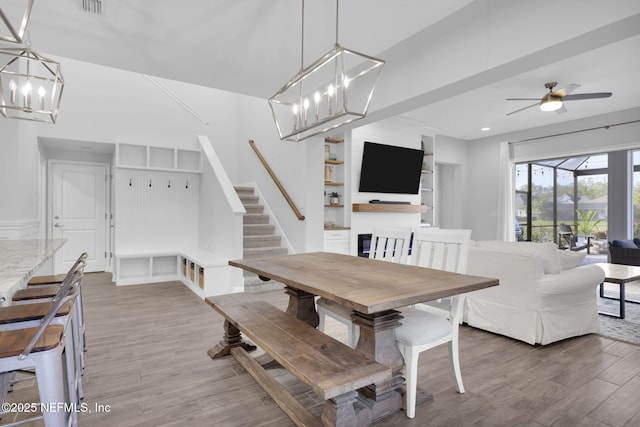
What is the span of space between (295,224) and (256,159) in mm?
1838

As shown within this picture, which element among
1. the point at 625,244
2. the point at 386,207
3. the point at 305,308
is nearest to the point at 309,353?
the point at 305,308

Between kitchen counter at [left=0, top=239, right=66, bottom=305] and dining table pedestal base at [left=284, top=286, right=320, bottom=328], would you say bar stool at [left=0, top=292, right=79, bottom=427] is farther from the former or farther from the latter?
dining table pedestal base at [left=284, top=286, right=320, bottom=328]

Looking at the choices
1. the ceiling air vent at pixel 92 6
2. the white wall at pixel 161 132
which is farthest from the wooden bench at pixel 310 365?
the white wall at pixel 161 132

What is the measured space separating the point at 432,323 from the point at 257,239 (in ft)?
12.0

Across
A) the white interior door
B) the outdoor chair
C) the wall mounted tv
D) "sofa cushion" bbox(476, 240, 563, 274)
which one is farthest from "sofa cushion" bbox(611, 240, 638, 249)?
the white interior door

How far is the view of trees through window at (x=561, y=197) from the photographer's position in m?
7.53

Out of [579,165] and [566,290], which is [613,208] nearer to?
[579,165]

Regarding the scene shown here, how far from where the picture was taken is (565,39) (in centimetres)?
218

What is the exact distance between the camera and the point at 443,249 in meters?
2.54

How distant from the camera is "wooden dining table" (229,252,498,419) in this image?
5.48 feet

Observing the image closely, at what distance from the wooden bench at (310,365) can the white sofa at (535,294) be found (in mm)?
1871

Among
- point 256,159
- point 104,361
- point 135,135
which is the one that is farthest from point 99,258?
point 104,361

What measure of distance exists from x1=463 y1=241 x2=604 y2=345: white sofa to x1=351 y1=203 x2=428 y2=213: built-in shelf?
244 cm

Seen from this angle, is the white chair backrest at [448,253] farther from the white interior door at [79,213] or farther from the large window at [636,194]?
the large window at [636,194]
